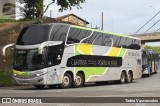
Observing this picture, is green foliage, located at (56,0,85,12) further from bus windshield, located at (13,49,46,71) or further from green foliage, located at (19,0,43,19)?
bus windshield, located at (13,49,46,71)

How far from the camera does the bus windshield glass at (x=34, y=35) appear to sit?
936 inches

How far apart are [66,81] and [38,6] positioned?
18886 millimetres

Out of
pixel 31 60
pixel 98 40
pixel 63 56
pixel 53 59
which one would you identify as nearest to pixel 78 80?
pixel 63 56

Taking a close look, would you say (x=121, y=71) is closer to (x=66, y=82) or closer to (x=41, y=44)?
(x=66, y=82)

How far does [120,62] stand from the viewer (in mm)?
31312

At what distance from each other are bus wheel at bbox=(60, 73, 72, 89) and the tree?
17474 mm

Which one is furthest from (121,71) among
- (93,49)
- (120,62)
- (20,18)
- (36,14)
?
(20,18)

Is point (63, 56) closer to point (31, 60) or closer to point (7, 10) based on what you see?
point (31, 60)

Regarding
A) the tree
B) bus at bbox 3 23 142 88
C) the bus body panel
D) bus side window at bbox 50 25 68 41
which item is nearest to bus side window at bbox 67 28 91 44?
bus at bbox 3 23 142 88

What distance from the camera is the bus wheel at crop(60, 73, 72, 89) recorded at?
24884 mm

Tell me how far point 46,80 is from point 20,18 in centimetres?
2412

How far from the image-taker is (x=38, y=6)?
140 feet

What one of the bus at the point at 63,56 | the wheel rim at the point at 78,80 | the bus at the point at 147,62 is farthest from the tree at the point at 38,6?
the wheel rim at the point at 78,80

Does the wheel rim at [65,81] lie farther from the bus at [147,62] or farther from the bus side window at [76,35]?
the bus at [147,62]
